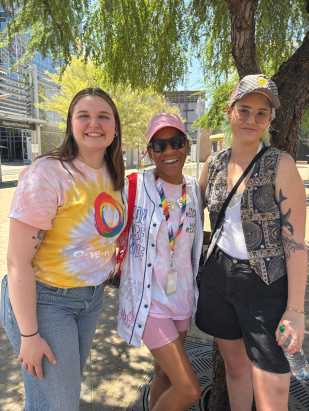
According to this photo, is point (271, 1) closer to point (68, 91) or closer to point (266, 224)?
point (266, 224)

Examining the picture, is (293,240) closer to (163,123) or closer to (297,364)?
(297,364)

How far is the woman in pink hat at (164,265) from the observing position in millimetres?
1850

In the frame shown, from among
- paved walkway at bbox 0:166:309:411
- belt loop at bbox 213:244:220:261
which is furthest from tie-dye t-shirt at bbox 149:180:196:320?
paved walkway at bbox 0:166:309:411

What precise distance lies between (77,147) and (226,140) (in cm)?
105

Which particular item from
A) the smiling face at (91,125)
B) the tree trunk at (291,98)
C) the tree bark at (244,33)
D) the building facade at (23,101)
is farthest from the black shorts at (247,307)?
the building facade at (23,101)

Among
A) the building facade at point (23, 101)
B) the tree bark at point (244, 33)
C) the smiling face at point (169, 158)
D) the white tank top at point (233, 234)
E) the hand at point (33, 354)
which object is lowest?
the hand at point (33, 354)

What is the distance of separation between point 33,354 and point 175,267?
3.11 ft

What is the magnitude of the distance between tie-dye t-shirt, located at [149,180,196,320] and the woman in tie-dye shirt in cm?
31

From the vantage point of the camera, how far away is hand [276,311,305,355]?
1536mm

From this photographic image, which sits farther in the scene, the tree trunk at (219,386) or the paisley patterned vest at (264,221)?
the tree trunk at (219,386)

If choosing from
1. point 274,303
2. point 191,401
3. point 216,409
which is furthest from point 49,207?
point 216,409

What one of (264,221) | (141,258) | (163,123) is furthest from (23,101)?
(264,221)

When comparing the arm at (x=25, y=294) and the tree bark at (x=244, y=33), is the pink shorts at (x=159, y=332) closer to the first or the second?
the arm at (x=25, y=294)

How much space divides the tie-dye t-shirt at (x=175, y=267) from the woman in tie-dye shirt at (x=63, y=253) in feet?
1.03
